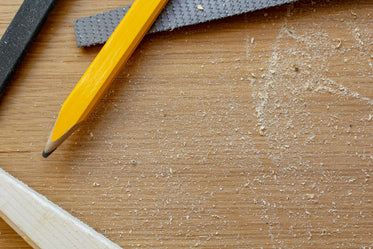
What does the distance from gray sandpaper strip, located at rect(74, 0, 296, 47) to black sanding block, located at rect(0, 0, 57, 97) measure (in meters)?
0.08

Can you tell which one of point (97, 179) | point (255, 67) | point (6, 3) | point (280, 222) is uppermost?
point (6, 3)

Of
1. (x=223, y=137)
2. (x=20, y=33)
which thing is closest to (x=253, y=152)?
(x=223, y=137)

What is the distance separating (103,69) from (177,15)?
0.17m

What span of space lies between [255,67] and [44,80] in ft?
1.34

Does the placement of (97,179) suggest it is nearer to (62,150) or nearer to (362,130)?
(62,150)

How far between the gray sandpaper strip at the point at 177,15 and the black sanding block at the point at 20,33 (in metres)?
0.08

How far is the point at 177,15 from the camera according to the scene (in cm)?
60

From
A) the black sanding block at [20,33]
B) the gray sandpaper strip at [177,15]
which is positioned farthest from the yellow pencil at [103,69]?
the black sanding block at [20,33]

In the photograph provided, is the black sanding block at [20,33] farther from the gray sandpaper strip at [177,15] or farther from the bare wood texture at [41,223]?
the bare wood texture at [41,223]

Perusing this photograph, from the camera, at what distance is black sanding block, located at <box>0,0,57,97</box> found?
1.98 ft

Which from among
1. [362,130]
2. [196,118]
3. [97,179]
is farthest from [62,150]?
[362,130]

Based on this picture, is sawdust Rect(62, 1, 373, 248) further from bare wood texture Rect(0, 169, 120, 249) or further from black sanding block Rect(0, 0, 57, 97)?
black sanding block Rect(0, 0, 57, 97)

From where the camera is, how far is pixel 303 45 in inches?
23.3

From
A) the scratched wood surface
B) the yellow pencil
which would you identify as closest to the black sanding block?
the scratched wood surface
